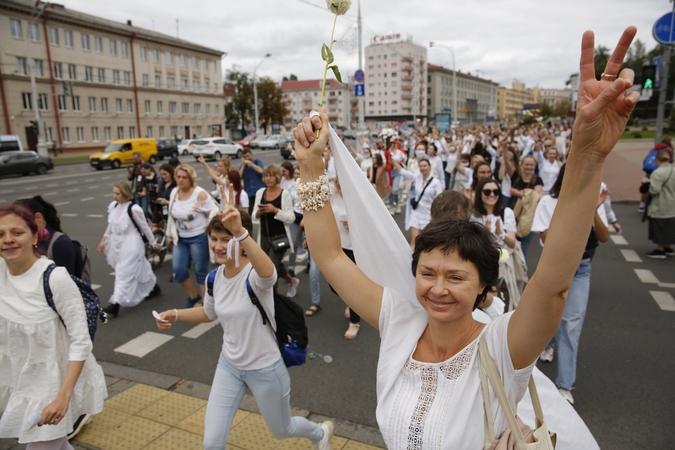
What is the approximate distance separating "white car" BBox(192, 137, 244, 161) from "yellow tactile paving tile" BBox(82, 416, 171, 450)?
32987 millimetres

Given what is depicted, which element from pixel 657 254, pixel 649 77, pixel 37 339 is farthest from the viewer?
pixel 649 77

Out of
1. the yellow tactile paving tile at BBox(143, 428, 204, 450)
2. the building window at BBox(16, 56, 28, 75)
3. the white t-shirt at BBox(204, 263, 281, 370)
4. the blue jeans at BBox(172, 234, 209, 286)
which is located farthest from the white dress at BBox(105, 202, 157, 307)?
the building window at BBox(16, 56, 28, 75)

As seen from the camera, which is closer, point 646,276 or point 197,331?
point 197,331

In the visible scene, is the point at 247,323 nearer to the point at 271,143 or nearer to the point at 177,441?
the point at 177,441

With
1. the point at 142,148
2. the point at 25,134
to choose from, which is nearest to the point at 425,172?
the point at 142,148

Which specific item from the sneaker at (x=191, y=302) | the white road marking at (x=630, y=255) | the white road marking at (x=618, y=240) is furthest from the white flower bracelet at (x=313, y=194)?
the white road marking at (x=618, y=240)

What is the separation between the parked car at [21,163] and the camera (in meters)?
24.6

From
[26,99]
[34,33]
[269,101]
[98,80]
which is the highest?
[34,33]

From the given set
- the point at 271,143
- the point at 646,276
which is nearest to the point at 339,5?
the point at 646,276

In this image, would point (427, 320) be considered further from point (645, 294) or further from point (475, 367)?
point (645, 294)

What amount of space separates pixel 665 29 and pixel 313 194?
43.3 feet

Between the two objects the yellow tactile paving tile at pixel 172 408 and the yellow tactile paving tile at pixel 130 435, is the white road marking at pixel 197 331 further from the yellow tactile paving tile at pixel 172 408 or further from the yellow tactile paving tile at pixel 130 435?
the yellow tactile paving tile at pixel 130 435

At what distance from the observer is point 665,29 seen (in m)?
11.2

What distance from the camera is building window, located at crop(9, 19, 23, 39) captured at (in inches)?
1645
